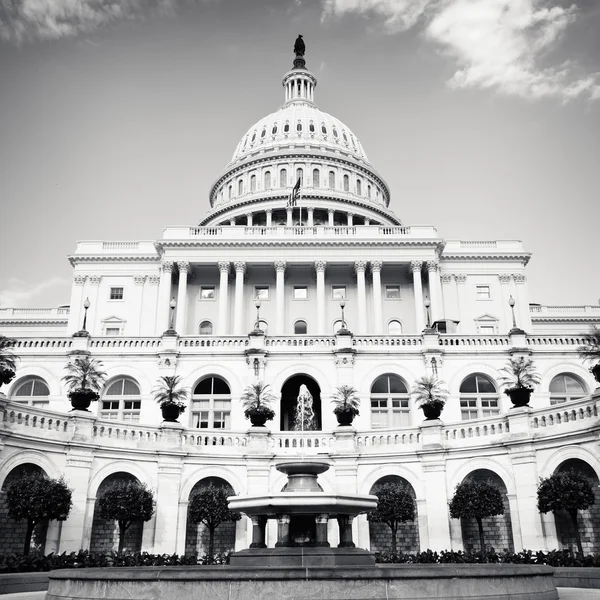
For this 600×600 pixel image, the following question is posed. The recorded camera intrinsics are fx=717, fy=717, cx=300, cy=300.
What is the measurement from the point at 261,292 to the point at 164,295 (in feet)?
35.9

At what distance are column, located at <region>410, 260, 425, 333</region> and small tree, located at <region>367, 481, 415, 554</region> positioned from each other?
146 feet

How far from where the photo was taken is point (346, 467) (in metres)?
34.7

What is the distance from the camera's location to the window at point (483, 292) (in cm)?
8175

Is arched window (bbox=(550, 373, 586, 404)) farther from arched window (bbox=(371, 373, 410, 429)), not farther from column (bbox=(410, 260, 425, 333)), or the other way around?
column (bbox=(410, 260, 425, 333))

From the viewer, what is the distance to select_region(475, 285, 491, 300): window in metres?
81.8

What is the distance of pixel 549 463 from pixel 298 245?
173ft

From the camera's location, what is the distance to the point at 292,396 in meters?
48.9

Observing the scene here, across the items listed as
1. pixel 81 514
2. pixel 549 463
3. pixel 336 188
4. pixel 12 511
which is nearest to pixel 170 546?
pixel 81 514

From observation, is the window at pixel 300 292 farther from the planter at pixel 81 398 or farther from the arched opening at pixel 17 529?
the arched opening at pixel 17 529

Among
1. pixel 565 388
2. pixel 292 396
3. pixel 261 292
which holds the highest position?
pixel 261 292

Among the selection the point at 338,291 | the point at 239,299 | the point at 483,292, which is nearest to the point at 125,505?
the point at 239,299

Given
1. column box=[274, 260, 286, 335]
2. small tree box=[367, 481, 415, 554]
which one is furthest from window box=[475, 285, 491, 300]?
small tree box=[367, 481, 415, 554]

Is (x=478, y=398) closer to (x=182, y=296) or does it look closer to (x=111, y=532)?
(x=111, y=532)

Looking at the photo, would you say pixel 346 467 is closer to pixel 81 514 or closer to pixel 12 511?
pixel 81 514
